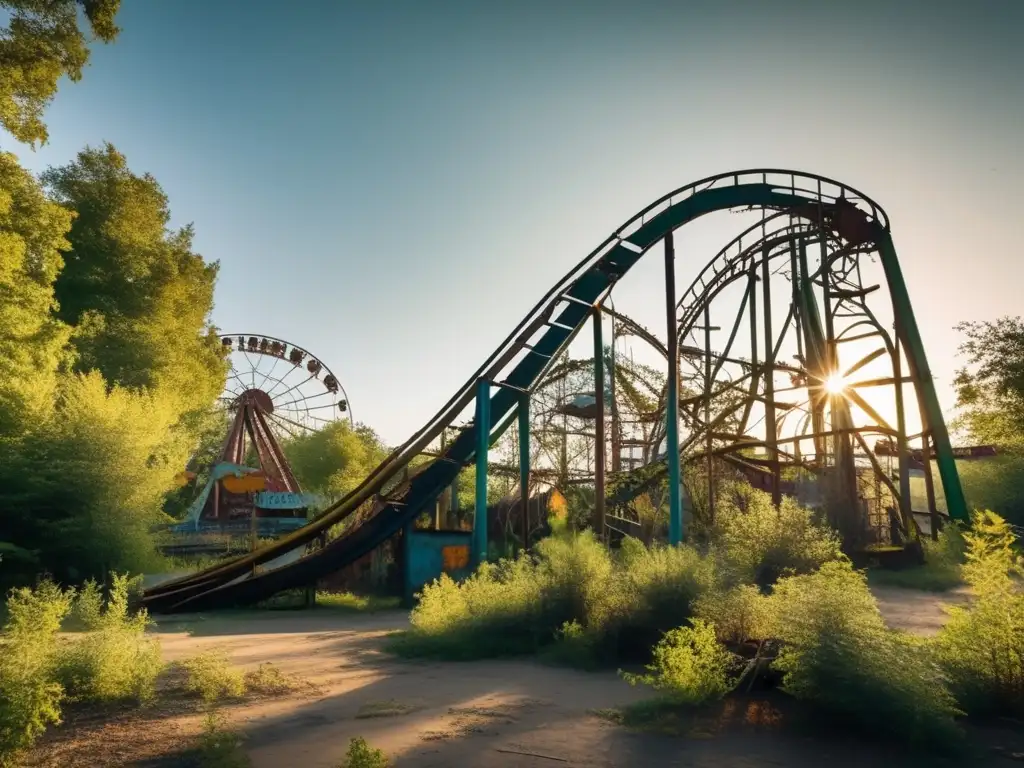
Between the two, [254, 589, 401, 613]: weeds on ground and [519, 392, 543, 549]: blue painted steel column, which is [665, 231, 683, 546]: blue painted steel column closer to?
[519, 392, 543, 549]: blue painted steel column

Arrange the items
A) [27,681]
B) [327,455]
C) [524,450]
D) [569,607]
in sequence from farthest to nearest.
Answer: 1. [327,455]
2. [524,450]
3. [569,607]
4. [27,681]

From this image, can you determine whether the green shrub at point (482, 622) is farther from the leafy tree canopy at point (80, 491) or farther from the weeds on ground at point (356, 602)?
the leafy tree canopy at point (80, 491)

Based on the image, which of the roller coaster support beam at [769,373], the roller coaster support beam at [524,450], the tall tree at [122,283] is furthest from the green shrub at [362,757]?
the tall tree at [122,283]

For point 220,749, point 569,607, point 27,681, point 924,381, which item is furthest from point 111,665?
point 924,381

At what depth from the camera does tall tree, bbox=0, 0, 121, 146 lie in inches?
439

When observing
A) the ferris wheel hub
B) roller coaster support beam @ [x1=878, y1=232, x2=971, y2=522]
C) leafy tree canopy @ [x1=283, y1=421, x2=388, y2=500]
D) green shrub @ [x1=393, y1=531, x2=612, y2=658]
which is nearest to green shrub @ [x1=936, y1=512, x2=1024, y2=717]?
green shrub @ [x1=393, y1=531, x2=612, y2=658]

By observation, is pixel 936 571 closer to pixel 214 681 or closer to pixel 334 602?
pixel 334 602

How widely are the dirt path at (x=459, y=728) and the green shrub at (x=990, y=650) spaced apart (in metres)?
1.10

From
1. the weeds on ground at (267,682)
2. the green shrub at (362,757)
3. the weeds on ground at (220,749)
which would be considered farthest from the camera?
the weeds on ground at (267,682)

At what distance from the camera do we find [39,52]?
37.4ft

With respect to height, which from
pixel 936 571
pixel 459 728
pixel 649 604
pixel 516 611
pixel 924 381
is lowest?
pixel 459 728

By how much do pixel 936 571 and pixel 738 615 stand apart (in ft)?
29.2

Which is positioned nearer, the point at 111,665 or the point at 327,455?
the point at 111,665

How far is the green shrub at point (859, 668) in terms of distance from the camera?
458cm
